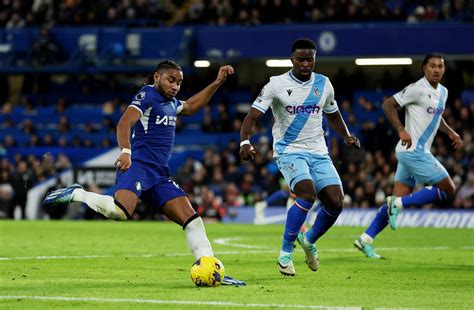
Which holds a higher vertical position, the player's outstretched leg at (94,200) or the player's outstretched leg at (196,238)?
the player's outstretched leg at (94,200)

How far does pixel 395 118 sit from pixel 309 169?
3407 millimetres

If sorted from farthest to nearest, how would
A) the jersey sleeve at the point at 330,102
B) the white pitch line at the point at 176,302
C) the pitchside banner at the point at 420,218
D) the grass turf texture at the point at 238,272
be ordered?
the pitchside banner at the point at 420,218 → the jersey sleeve at the point at 330,102 → the grass turf texture at the point at 238,272 → the white pitch line at the point at 176,302

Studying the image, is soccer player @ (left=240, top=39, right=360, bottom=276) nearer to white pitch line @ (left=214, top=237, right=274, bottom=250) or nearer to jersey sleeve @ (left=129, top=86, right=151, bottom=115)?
jersey sleeve @ (left=129, top=86, right=151, bottom=115)

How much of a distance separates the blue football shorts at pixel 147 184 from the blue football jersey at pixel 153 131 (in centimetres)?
7

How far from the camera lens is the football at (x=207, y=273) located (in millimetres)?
10562

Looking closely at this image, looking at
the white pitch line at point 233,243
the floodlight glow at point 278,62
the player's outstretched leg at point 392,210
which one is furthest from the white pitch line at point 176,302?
the floodlight glow at point 278,62

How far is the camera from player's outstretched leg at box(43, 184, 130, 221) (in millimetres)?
10945

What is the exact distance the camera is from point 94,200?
11.1m

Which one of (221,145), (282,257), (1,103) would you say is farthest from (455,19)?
(282,257)

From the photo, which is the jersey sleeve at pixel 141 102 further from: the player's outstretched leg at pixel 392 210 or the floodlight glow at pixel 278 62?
the floodlight glow at pixel 278 62

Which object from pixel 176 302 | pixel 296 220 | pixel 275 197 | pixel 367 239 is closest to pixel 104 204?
pixel 176 302

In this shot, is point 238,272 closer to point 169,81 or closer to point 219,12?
point 169,81

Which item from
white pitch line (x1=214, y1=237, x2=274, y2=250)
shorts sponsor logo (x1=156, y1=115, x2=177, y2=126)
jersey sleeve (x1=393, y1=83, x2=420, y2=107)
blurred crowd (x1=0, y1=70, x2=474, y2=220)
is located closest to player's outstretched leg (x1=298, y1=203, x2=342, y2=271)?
shorts sponsor logo (x1=156, y1=115, x2=177, y2=126)

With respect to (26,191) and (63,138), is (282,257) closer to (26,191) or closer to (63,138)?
(26,191)
